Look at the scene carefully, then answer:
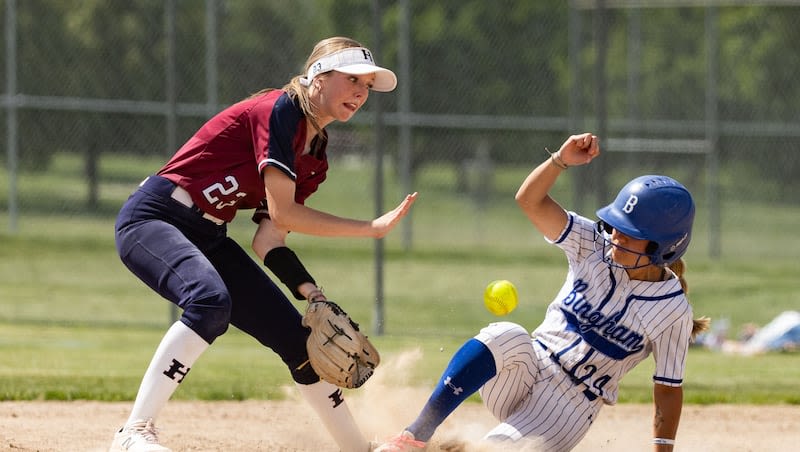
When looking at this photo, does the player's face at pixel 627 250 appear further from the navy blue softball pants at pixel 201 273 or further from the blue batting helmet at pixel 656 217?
the navy blue softball pants at pixel 201 273

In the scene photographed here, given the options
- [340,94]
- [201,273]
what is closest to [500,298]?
[340,94]

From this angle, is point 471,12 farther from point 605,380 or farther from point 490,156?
point 605,380

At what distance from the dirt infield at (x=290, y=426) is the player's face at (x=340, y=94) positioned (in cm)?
133

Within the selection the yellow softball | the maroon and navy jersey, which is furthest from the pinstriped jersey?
the maroon and navy jersey

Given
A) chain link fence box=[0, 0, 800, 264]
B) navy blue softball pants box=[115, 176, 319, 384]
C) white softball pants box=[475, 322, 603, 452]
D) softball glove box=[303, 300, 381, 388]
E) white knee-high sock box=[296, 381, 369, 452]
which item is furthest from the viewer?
chain link fence box=[0, 0, 800, 264]

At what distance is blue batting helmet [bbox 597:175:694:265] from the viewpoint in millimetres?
4133

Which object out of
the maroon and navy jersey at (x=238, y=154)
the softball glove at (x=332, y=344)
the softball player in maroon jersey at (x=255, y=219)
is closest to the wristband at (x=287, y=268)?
the softball player in maroon jersey at (x=255, y=219)

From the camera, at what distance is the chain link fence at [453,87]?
48.3ft

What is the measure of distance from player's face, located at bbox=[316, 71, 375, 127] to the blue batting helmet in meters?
0.93

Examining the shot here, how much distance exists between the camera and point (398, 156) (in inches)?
594

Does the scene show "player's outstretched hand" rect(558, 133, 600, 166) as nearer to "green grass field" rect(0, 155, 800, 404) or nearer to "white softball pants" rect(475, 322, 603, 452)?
"white softball pants" rect(475, 322, 603, 452)

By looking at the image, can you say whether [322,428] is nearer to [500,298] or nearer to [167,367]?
[500,298]

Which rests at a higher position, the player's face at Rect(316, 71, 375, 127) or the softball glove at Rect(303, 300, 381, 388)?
the player's face at Rect(316, 71, 375, 127)

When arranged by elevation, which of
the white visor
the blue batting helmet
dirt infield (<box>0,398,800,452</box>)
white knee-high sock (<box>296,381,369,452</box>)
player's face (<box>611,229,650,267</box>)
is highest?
the white visor
